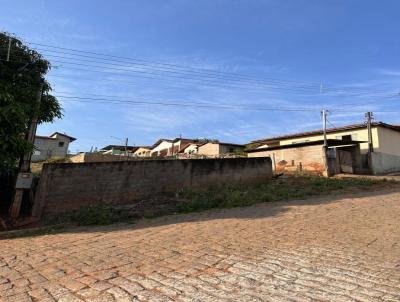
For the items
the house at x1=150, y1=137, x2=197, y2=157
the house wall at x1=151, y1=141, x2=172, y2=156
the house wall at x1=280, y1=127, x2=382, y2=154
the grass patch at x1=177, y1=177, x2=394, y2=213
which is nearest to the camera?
the grass patch at x1=177, y1=177, x2=394, y2=213

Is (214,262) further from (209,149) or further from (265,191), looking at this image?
(209,149)

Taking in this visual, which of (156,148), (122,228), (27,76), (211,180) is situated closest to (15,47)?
(27,76)

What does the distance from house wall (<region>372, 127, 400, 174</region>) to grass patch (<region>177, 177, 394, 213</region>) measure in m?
8.75

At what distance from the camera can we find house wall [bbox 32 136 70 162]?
42125 mm

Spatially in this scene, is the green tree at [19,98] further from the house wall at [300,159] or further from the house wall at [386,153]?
the house wall at [386,153]

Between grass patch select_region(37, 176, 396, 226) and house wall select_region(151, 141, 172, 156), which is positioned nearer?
grass patch select_region(37, 176, 396, 226)

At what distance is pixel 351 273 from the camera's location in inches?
195

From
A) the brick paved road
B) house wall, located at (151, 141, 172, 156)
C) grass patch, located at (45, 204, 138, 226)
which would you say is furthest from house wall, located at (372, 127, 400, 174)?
house wall, located at (151, 141, 172, 156)

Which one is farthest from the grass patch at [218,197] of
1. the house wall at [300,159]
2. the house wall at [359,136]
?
the house wall at [359,136]

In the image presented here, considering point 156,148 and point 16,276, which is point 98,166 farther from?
point 156,148

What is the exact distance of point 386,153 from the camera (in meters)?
28.7

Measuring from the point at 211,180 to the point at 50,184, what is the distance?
6.87 m

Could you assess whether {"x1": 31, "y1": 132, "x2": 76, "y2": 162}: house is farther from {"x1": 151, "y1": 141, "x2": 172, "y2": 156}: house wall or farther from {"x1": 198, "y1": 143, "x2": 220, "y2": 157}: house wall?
{"x1": 198, "y1": 143, "x2": 220, "y2": 157}: house wall

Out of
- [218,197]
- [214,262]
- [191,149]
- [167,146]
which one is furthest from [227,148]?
[214,262]
